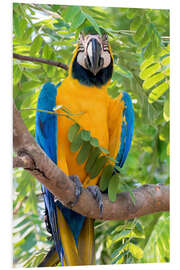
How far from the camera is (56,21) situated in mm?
1972

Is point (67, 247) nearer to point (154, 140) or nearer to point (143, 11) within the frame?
point (154, 140)

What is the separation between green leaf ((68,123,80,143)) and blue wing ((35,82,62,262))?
0.08 meters

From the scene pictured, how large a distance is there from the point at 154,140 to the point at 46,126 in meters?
0.71

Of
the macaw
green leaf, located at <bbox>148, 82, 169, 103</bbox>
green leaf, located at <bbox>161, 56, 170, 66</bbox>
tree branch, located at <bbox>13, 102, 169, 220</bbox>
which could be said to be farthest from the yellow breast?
green leaf, located at <bbox>161, 56, 170, 66</bbox>

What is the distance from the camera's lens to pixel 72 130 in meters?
1.85

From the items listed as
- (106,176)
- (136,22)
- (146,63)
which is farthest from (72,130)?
(136,22)

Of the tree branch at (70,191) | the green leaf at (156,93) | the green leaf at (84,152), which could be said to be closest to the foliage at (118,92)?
the green leaf at (156,93)

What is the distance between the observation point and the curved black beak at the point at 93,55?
183 cm

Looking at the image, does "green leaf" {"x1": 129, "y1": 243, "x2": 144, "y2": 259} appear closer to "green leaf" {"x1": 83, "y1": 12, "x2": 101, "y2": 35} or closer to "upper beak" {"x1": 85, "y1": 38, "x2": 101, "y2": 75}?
"upper beak" {"x1": 85, "y1": 38, "x2": 101, "y2": 75}

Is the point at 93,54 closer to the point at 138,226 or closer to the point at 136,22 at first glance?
the point at 136,22

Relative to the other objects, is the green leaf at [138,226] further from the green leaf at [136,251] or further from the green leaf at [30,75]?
the green leaf at [30,75]

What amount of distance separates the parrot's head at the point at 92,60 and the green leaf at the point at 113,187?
1.69 ft

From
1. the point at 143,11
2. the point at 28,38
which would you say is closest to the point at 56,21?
the point at 28,38
